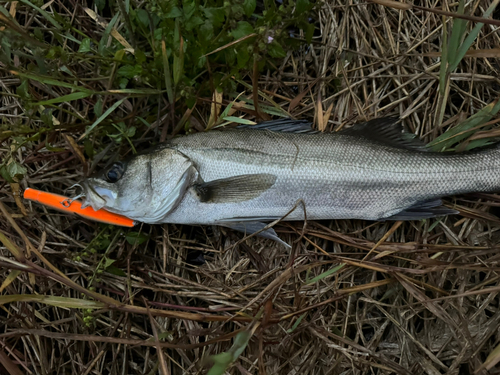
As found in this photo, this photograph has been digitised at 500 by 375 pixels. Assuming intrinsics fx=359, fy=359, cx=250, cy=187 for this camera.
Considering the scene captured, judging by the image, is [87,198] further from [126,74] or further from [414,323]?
[414,323]

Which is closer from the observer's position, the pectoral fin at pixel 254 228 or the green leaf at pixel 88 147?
the green leaf at pixel 88 147

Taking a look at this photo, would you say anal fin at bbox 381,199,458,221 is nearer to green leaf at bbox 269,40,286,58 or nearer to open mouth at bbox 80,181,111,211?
green leaf at bbox 269,40,286,58

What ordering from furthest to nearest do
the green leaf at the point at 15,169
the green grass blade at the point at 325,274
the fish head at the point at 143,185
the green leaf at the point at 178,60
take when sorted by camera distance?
the green grass blade at the point at 325,274 → the fish head at the point at 143,185 → the green leaf at the point at 178,60 → the green leaf at the point at 15,169

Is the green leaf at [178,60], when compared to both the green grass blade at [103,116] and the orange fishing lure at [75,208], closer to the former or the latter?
the green grass blade at [103,116]

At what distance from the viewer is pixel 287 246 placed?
303cm

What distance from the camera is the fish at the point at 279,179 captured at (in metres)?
2.85

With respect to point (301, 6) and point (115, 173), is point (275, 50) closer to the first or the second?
point (301, 6)

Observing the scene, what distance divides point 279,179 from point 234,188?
0.37 meters

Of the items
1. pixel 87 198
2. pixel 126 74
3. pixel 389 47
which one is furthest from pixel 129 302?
pixel 389 47

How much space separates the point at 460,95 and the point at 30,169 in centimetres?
403

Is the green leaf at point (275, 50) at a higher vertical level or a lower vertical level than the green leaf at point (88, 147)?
higher

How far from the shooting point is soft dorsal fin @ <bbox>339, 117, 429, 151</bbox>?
10.0 ft

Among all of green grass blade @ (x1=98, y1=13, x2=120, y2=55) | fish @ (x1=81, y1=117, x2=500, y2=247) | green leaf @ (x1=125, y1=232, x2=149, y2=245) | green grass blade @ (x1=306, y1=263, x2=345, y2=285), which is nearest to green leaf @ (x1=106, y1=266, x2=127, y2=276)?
green leaf @ (x1=125, y1=232, x2=149, y2=245)

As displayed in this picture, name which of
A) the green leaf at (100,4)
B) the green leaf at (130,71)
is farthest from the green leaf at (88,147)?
the green leaf at (100,4)
